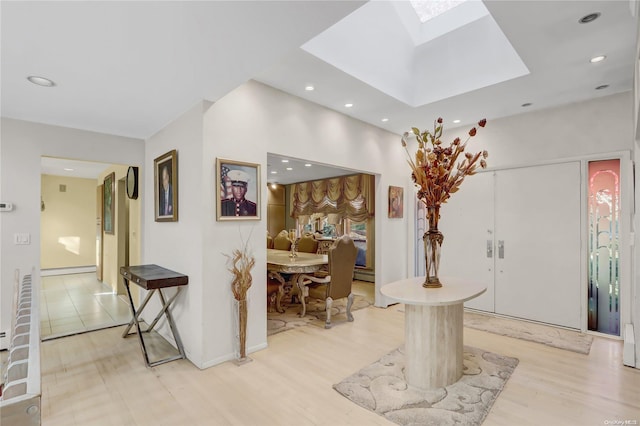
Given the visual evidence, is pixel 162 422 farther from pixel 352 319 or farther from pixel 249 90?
pixel 249 90

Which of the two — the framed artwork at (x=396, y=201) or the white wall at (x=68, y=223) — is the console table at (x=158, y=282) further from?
the white wall at (x=68, y=223)

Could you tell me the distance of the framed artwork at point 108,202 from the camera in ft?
19.4

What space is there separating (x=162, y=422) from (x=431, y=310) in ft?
6.82

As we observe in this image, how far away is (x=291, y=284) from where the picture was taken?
4934 mm

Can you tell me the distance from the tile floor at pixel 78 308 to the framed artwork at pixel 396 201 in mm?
4128

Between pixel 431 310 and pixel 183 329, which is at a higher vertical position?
pixel 431 310

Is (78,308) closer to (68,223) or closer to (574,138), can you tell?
(68,223)

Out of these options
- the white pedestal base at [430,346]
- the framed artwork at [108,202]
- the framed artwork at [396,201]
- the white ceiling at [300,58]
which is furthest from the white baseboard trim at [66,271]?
the white pedestal base at [430,346]

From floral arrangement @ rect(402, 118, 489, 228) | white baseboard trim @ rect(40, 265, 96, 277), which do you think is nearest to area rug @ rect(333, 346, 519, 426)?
floral arrangement @ rect(402, 118, 489, 228)

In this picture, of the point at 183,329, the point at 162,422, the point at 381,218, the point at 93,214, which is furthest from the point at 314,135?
the point at 93,214

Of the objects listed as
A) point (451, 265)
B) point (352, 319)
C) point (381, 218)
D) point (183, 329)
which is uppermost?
point (381, 218)

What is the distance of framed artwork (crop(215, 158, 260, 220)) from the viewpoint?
3.00 m

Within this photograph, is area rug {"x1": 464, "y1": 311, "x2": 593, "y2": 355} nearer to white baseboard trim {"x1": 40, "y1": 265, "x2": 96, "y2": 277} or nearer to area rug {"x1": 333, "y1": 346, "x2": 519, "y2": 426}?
area rug {"x1": 333, "y1": 346, "x2": 519, "y2": 426}

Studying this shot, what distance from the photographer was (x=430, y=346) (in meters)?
2.49
